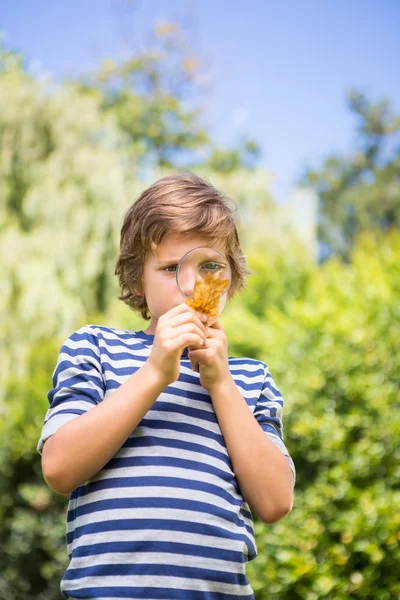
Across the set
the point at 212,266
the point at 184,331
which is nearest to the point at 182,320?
the point at 184,331

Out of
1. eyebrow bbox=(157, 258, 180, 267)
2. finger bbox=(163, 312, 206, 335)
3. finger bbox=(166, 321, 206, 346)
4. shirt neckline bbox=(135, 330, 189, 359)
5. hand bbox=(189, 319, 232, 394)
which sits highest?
eyebrow bbox=(157, 258, 180, 267)

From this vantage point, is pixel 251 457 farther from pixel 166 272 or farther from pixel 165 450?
pixel 166 272

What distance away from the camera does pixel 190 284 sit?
55.9 inches

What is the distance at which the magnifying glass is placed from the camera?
1.36 metres

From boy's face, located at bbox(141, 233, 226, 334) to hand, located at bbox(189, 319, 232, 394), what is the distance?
0.13 meters

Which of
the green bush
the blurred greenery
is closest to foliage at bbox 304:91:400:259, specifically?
the blurred greenery

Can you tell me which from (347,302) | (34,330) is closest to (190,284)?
(347,302)

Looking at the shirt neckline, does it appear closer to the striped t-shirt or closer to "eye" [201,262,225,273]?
the striped t-shirt

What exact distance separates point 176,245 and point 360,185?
→ 90.4 feet

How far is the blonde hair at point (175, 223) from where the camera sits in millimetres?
1530

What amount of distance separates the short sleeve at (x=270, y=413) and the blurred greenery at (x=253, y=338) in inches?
76.4

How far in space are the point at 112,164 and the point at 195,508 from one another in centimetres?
851

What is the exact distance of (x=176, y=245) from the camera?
1.52m

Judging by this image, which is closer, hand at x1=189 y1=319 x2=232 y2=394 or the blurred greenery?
hand at x1=189 y1=319 x2=232 y2=394
